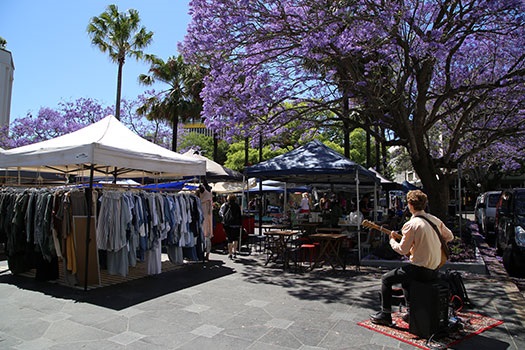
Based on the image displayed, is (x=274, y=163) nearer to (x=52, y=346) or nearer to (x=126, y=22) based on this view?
(x=52, y=346)

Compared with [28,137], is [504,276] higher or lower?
lower

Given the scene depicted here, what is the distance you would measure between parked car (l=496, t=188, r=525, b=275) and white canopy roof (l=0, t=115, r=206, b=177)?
7171 mm

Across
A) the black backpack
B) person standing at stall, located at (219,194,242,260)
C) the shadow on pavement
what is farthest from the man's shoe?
person standing at stall, located at (219,194,242,260)

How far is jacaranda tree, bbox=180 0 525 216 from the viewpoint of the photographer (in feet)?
28.9

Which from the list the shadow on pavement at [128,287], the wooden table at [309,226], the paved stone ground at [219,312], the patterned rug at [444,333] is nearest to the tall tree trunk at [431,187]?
the wooden table at [309,226]

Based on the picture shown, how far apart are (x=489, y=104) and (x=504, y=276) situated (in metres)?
7.82

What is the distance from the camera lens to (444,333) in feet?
14.3

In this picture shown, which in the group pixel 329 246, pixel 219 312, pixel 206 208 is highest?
pixel 206 208

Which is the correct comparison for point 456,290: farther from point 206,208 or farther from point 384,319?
point 206,208

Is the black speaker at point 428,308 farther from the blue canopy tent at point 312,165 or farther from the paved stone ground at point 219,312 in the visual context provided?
the blue canopy tent at point 312,165

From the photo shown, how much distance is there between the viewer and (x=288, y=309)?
216 inches

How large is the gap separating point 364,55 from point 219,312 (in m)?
7.73

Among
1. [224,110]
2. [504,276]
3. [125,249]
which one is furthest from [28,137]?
[504,276]

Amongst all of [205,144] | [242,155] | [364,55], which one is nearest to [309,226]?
[364,55]
